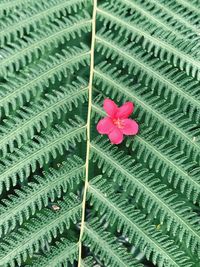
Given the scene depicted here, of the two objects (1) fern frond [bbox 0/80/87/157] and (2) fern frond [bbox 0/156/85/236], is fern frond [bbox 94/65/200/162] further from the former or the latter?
(2) fern frond [bbox 0/156/85/236]

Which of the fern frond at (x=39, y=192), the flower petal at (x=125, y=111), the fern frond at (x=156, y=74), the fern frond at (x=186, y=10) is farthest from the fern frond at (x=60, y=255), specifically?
the fern frond at (x=186, y=10)

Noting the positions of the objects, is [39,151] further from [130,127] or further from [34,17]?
[34,17]

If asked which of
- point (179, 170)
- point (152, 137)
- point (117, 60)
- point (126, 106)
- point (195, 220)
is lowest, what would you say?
point (195, 220)

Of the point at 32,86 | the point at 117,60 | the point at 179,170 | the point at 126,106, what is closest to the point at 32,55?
the point at 32,86

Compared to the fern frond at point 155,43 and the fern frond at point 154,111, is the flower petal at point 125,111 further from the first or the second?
the fern frond at point 155,43

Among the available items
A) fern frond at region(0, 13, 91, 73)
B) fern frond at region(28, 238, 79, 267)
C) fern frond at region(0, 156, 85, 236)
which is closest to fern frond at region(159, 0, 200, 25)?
fern frond at region(0, 13, 91, 73)

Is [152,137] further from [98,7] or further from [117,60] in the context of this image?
[98,7]

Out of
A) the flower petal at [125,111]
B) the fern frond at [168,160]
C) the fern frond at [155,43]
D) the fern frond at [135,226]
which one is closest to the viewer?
the fern frond at [135,226]
